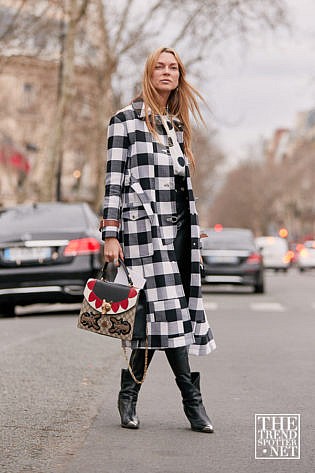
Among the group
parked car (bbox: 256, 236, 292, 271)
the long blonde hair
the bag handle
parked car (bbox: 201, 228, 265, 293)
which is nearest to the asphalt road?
the bag handle

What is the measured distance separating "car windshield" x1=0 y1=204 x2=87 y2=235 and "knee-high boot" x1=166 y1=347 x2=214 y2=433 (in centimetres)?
914

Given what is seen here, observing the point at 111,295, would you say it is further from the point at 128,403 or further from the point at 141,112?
the point at 141,112

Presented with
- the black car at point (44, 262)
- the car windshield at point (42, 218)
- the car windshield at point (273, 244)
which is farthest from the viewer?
the car windshield at point (273, 244)

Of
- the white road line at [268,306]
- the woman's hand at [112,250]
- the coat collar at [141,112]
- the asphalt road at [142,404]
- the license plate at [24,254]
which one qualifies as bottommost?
the white road line at [268,306]

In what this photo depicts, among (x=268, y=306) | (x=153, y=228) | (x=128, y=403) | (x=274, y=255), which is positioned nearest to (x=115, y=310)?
(x=153, y=228)

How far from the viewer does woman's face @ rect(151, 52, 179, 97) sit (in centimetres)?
644

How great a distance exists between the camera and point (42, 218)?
51.5ft

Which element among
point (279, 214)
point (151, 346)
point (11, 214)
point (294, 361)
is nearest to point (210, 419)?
point (151, 346)

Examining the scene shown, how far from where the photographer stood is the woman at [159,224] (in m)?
6.27

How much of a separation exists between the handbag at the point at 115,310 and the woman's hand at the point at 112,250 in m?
0.08

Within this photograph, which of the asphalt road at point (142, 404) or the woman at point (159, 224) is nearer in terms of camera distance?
the asphalt road at point (142, 404)

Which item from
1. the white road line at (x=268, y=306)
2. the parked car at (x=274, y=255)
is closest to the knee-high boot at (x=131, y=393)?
the white road line at (x=268, y=306)

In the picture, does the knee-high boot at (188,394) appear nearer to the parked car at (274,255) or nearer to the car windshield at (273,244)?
the parked car at (274,255)

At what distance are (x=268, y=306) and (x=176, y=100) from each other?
1304 centimetres
